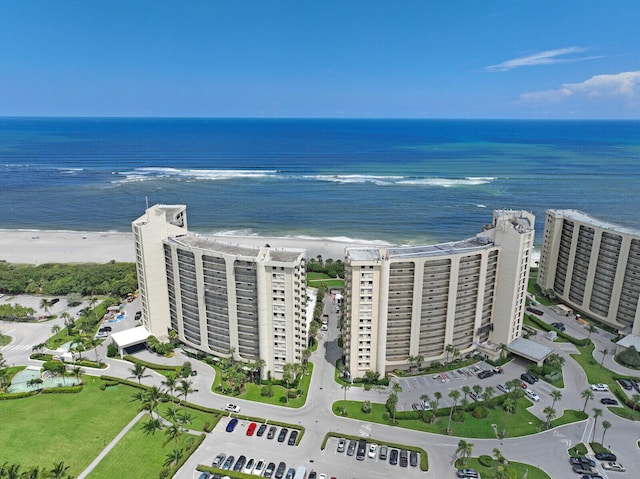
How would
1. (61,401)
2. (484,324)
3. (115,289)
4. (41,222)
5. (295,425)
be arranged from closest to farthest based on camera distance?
(295,425) → (61,401) → (484,324) → (115,289) → (41,222)

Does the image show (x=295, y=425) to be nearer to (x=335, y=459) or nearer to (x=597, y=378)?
(x=335, y=459)

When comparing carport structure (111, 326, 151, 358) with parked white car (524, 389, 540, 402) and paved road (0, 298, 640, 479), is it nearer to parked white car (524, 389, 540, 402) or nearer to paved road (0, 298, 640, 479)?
paved road (0, 298, 640, 479)

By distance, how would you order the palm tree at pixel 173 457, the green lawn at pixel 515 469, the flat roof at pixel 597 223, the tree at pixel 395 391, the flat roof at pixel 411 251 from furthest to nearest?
the flat roof at pixel 597 223, the flat roof at pixel 411 251, the tree at pixel 395 391, the palm tree at pixel 173 457, the green lawn at pixel 515 469

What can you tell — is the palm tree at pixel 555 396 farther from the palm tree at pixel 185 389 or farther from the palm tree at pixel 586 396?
the palm tree at pixel 185 389

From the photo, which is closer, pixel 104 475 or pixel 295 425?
pixel 104 475

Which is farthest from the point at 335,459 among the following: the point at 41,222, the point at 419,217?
the point at 41,222

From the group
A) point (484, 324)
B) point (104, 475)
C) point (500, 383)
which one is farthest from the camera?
point (484, 324)


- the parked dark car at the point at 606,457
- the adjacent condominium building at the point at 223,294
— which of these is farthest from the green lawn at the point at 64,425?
the parked dark car at the point at 606,457

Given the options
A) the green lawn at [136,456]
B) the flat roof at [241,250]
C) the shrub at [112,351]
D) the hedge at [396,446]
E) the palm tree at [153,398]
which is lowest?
the green lawn at [136,456]
